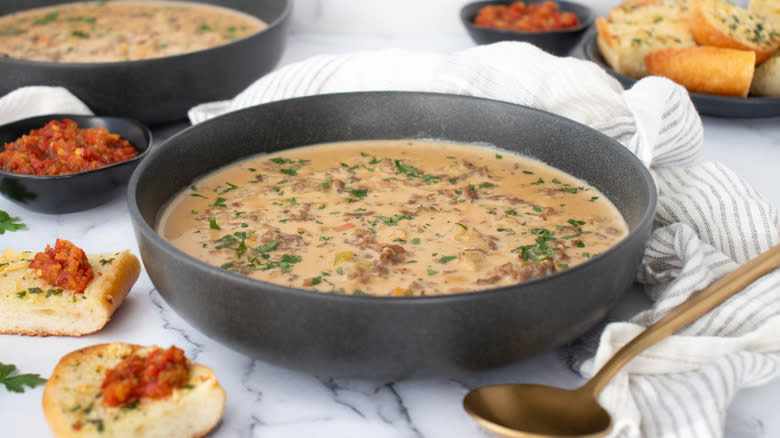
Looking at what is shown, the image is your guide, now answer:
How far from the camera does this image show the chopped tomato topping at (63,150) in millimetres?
3027

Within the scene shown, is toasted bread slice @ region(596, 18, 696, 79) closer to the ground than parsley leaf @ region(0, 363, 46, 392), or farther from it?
farther from it

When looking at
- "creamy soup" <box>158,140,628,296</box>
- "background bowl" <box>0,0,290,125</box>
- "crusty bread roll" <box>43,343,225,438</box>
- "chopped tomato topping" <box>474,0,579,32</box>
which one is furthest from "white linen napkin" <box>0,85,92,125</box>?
"chopped tomato topping" <box>474,0,579,32</box>

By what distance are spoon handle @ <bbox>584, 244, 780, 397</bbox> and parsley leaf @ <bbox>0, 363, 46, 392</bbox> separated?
4.60 feet

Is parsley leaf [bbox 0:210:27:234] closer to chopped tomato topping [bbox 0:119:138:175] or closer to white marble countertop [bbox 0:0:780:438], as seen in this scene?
white marble countertop [bbox 0:0:780:438]

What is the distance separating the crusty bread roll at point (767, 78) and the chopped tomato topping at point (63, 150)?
284cm

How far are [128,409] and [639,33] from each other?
3256 millimetres

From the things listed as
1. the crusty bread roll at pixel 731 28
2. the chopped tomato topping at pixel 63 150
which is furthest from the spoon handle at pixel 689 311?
the chopped tomato topping at pixel 63 150

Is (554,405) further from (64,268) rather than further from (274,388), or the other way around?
(64,268)

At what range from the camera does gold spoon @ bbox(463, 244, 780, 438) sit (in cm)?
184

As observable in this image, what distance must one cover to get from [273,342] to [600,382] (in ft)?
2.56

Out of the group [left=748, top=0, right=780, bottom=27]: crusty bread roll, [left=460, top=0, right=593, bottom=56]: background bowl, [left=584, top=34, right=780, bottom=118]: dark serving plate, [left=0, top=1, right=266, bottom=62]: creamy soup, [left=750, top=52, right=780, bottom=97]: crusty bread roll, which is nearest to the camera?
[left=584, top=34, right=780, bottom=118]: dark serving plate

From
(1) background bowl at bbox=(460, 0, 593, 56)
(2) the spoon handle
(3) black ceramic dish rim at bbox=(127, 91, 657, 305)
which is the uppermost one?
(3) black ceramic dish rim at bbox=(127, 91, 657, 305)

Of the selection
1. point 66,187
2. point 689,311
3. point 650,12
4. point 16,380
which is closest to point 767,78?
point 650,12

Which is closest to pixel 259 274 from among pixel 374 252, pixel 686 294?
pixel 374 252
